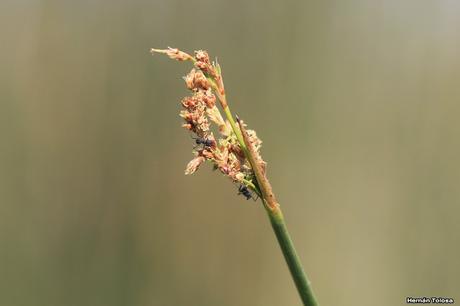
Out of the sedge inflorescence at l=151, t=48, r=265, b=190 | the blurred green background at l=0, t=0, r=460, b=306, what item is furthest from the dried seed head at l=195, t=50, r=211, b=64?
the blurred green background at l=0, t=0, r=460, b=306

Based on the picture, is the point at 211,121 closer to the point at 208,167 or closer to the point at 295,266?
the point at 295,266

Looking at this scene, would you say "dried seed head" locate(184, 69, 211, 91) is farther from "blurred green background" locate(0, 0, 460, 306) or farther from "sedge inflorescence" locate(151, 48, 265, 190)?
"blurred green background" locate(0, 0, 460, 306)

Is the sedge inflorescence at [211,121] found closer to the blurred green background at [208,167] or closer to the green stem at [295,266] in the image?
the green stem at [295,266]

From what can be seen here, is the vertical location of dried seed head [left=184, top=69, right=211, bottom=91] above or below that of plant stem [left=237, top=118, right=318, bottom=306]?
above

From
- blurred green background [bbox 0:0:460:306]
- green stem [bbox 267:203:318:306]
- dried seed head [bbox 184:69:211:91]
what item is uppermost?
blurred green background [bbox 0:0:460:306]

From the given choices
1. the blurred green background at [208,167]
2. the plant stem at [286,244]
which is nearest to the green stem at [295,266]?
the plant stem at [286,244]

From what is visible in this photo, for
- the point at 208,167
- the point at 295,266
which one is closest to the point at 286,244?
the point at 295,266

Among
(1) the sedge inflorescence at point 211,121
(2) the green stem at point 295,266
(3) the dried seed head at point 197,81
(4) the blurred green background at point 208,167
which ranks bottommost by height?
(2) the green stem at point 295,266

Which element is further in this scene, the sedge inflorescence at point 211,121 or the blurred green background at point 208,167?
the blurred green background at point 208,167
